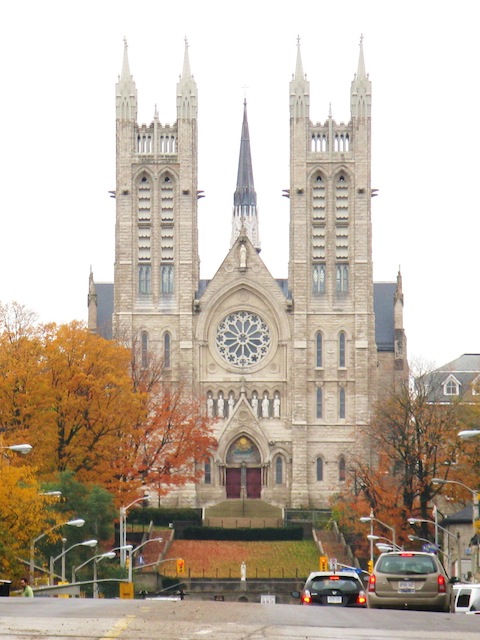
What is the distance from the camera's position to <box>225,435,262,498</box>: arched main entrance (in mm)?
106438

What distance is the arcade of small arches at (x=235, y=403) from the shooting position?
351 feet

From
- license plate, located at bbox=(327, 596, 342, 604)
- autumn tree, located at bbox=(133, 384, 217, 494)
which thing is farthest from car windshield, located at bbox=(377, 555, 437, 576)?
autumn tree, located at bbox=(133, 384, 217, 494)

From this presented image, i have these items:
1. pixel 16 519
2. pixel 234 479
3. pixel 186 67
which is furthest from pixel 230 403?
pixel 16 519

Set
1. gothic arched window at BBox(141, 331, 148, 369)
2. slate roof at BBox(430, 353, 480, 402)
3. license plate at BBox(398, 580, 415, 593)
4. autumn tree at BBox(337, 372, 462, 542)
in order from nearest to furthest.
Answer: license plate at BBox(398, 580, 415, 593)
autumn tree at BBox(337, 372, 462, 542)
gothic arched window at BBox(141, 331, 148, 369)
slate roof at BBox(430, 353, 480, 402)

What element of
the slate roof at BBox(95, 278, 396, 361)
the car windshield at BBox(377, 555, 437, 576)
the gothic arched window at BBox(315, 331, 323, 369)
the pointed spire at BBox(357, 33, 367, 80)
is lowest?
the car windshield at BBox(377, 555, 437, 576)

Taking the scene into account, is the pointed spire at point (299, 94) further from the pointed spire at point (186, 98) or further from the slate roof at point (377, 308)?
the slate roof at point (377, 308)

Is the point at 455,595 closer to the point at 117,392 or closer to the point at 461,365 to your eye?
the point at 117,392

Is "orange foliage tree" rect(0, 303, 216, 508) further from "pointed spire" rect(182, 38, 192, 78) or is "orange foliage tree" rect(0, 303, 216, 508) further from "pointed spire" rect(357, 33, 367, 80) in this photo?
"pointed spire" rect(357, 33, 367, 80)

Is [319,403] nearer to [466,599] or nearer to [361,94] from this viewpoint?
[361,94]

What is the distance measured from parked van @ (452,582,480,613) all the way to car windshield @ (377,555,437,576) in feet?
8.87

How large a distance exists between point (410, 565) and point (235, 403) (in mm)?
72636

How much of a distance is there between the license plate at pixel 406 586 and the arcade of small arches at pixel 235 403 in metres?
72.2

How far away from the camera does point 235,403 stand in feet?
352

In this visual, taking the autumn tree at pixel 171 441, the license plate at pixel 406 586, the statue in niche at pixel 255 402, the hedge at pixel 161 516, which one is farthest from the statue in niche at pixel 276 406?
the license plate at pixel 406 586
